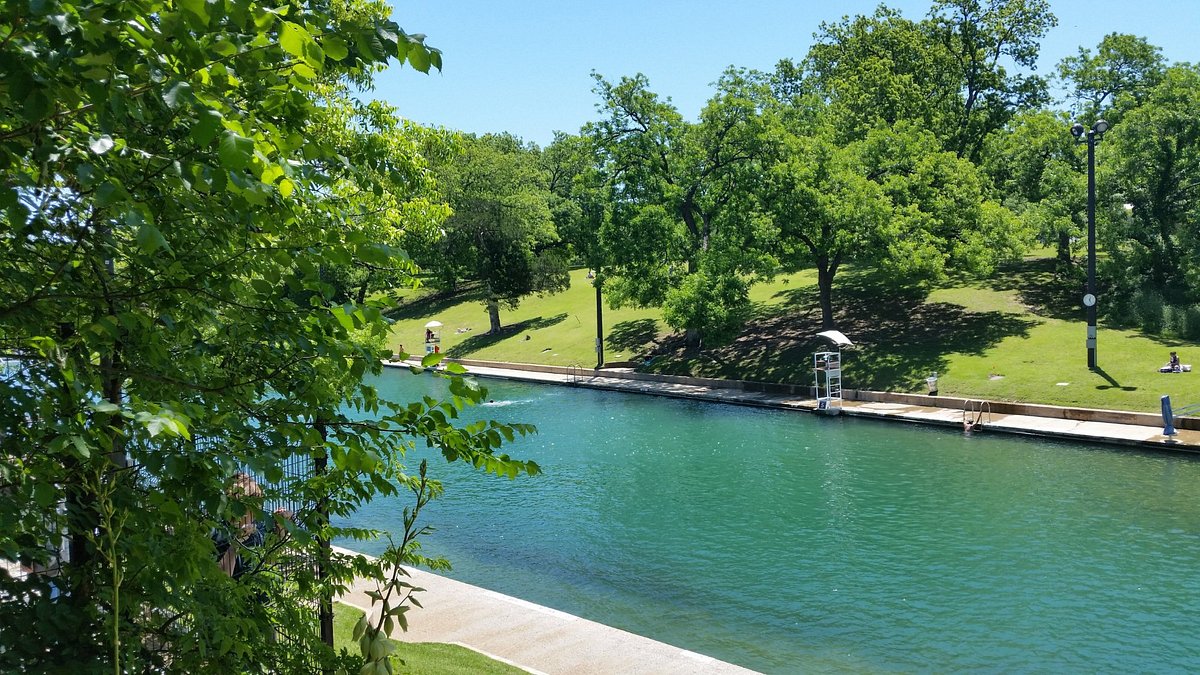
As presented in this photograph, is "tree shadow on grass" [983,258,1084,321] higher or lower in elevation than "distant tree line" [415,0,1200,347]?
lower

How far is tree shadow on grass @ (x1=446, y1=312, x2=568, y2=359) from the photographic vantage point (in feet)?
188

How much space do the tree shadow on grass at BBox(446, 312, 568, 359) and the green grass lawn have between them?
43977mm

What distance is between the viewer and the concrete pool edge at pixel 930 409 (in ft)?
85.1

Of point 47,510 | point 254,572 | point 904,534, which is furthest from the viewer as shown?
point 904,534

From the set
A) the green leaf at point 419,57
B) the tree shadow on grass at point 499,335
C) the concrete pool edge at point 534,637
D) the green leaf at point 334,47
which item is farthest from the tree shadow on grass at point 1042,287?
the green leaf at point 334,47

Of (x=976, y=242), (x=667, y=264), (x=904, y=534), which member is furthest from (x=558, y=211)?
(x=904, y=534)

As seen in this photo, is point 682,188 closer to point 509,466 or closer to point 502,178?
point 502,178

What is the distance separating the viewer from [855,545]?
1830 cm

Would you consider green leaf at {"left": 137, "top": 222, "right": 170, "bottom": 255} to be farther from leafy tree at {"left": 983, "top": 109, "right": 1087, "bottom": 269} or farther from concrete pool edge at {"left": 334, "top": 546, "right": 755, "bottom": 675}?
leafy tree at {"left": 983, "top": 109, "right": 1087, "bottom": 269}

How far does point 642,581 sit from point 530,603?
267cm

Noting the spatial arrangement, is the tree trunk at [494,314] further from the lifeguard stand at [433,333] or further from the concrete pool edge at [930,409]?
the concrete pool edge at [930,409]

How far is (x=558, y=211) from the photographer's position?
205ft

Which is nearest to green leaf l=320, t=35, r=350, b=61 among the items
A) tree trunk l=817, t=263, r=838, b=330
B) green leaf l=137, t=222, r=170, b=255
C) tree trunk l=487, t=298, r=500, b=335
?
green leaf l=137, t=222, r=170, b=255

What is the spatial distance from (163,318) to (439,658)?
8.35m
